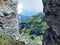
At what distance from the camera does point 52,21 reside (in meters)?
25.2

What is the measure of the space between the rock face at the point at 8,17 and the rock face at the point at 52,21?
1204 inches

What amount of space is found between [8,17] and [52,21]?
32737mm

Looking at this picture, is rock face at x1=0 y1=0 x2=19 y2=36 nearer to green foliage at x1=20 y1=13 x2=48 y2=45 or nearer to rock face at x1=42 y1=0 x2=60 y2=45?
green foliage at x1=20 y1=13 x2=48 y2=45

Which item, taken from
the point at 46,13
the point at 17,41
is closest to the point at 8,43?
the point at 17,41

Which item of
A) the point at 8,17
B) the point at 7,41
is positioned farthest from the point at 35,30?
the point at 7,41

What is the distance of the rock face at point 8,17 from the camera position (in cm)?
5714

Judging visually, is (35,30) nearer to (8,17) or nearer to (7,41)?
(8,17)

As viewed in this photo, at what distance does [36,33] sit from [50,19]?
46.3 metres

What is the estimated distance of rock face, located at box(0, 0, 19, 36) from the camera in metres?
57.1

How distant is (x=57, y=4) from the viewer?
24094mm

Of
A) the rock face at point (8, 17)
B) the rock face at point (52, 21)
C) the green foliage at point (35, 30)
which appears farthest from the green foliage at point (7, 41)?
the rock face at point (52, 21)

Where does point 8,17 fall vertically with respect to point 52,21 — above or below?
below

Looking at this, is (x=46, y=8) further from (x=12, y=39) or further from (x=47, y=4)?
(x=12, y=39)

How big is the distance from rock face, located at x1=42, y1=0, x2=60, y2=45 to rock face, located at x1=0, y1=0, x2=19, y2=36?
30578 mm
